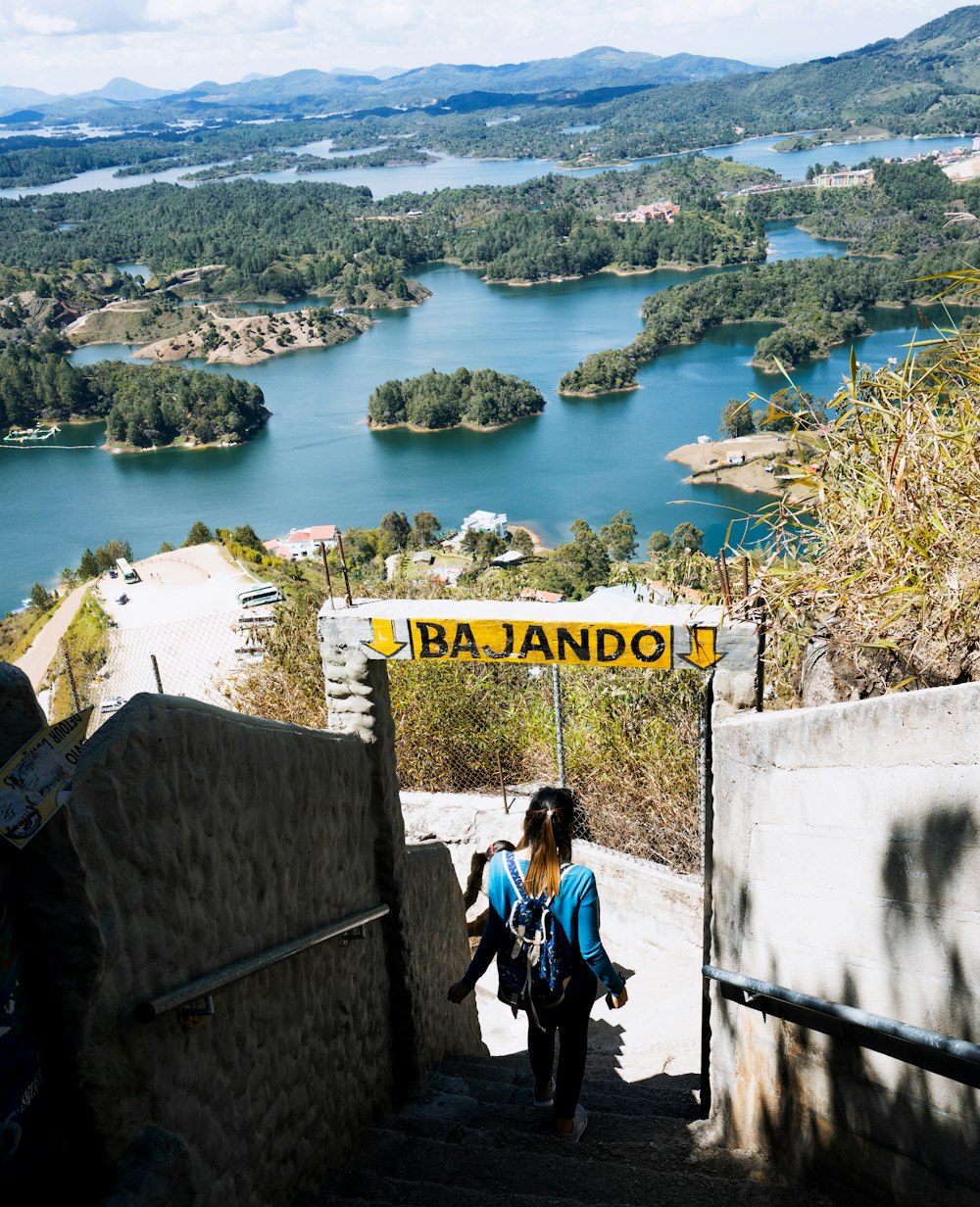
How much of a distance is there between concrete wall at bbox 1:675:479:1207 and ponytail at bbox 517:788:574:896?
0.74 meters

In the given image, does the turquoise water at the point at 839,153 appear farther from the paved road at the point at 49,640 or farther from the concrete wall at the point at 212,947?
the concrete wall at the point at 212,947

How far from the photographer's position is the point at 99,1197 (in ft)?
6.75

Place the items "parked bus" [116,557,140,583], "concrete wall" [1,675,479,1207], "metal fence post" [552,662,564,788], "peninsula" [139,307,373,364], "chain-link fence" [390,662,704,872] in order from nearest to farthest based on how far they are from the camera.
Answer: "concrete wall" [1,675,479,1207], "metal fence post" [552,662,564,788], "chain-link fence" [390,662,704,872], "parked bus" [116,557,140,583], "peninsula" [139,307,373,364]

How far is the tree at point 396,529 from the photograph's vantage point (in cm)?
4628

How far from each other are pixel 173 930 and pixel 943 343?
3.22 metres

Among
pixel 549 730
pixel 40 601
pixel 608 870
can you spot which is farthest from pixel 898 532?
pixel 40 601

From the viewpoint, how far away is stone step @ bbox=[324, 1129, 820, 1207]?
2965mm

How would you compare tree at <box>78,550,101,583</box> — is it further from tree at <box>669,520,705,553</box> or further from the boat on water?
the boat on water

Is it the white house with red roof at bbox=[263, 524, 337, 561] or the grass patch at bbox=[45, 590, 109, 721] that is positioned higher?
the grass patch at bbox=[45, 590, 109, 721]

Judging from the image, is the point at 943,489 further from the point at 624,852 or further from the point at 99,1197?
the point at 624,852

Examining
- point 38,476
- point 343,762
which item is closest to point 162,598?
point 343,762

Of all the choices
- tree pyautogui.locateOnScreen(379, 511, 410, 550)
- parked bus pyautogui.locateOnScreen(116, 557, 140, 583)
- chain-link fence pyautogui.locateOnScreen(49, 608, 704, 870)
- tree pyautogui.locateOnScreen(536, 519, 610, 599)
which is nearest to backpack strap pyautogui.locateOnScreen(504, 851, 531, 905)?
chain-link fence pyautogui.locateOnScreen(49, 608, 704, 870)

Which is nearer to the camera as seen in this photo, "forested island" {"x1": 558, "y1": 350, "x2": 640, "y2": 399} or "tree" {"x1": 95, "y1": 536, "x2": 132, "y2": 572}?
"tree" {"x1": 95, "y1": 536, "x2": 132, "y2": 572}

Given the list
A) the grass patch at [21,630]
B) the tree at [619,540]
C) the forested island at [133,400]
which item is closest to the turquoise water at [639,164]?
the forested island at [133,400]
